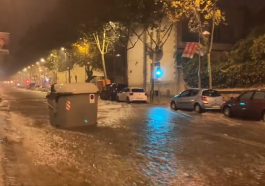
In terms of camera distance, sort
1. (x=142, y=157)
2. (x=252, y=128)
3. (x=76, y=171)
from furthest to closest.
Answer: (x=252, y=128)
(x=142, y=157)
(x=76, y=171)

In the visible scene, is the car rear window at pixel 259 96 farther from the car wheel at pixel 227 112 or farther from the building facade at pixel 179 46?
the building facade at pixel 179 46

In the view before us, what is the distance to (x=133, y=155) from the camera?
9.18 m

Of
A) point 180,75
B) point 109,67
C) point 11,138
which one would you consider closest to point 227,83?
point 180,75

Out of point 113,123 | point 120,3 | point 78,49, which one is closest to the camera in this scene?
point 113,123

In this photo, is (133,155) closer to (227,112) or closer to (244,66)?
(227,112)

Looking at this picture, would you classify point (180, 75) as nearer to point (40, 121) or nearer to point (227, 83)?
point (227, 83)

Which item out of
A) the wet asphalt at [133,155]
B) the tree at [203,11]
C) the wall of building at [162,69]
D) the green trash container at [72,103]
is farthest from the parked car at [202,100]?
the wall of building at [162,69]

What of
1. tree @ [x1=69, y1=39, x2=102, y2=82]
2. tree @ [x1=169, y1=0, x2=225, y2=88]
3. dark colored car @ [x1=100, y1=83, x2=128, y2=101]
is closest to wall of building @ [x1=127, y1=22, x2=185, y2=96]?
dark colored car @ [x1=100, y1=83, x2=128, y2=101]

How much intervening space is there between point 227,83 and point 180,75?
27.8 ft

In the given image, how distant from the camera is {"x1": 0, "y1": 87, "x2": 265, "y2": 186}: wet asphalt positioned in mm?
6957

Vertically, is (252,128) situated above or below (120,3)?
below

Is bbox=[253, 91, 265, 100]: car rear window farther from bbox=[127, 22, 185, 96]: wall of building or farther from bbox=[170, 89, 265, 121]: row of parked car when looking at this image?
bbox=[127, 22, 185, 96]: wall of building

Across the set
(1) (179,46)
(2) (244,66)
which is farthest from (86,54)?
(2) (244,66)

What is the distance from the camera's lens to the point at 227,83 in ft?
95.8
